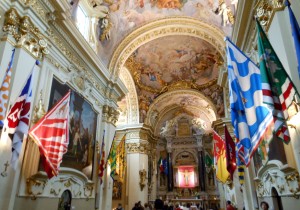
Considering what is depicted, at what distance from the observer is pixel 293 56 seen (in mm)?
4250

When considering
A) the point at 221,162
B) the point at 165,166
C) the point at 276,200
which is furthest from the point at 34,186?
the point at 165,166

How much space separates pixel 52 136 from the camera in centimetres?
576

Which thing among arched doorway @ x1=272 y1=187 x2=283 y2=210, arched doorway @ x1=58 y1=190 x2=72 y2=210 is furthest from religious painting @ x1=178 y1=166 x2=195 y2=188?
arched doorway @ x1=272 y1=187 x2=283 y2=210

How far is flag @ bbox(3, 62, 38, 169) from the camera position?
487 cm

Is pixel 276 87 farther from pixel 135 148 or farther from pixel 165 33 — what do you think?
pixel 135 148

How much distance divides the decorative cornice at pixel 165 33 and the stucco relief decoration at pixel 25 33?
5.15m

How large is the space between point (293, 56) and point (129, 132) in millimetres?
13590

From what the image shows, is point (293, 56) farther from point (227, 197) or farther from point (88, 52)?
point (227, 197)

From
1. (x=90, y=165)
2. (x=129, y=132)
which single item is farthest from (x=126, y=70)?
(x=90, y=165)

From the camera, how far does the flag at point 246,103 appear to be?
453cm

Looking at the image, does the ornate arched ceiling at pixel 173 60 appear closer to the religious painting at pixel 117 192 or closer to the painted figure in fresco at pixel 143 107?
the painted figure in fresco at pixel 143 107

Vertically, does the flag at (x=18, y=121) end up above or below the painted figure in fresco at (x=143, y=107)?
below

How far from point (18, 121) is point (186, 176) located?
19.4 meters

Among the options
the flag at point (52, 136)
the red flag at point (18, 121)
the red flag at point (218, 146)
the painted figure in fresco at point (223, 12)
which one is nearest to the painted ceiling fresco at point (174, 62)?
the painted figure in fresco at point (223, 12)
